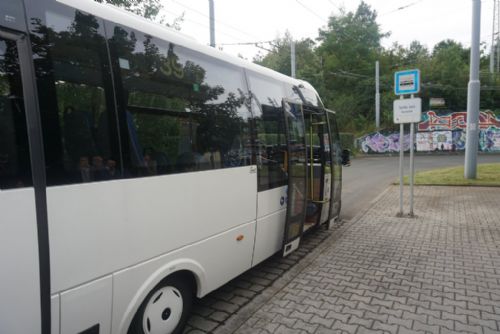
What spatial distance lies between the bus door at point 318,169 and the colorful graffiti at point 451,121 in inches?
1206

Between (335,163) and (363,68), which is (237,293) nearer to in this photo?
(335,163)

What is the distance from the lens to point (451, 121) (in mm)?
32344

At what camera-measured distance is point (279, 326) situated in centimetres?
338

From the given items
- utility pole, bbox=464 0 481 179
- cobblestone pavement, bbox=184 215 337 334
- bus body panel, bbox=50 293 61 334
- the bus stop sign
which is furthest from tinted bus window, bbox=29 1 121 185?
utility pole, bbox=464 0 481 179

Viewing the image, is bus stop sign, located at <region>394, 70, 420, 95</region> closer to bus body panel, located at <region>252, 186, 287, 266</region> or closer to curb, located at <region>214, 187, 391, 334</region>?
curb, located at <region>214, 187, 391, 334</region>

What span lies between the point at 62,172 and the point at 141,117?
79 centimetres

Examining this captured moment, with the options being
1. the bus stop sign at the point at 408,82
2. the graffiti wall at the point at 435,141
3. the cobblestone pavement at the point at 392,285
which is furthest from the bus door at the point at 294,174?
the graffiti wall at the point at 435,141

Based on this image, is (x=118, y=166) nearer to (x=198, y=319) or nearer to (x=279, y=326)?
(x=198, y=319)

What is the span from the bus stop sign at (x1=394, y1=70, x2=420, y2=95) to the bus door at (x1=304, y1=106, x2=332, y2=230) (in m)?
2.56

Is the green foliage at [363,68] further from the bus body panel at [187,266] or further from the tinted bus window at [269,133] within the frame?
the bus body panel at [187,266]

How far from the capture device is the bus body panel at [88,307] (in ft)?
7.07

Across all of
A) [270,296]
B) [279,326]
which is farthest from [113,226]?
[270,296]

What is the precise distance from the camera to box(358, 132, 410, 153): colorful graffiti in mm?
32719

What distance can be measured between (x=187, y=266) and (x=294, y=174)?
2125 millimetres
